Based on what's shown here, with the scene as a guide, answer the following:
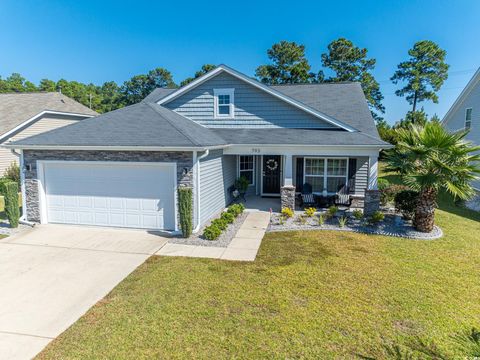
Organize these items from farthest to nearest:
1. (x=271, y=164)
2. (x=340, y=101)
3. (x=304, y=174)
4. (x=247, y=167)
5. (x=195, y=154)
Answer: (x=340, y=101)
(x=247, y=167)
(x=271, y=164)
(x=304, y=174)
(x=195, y=154)

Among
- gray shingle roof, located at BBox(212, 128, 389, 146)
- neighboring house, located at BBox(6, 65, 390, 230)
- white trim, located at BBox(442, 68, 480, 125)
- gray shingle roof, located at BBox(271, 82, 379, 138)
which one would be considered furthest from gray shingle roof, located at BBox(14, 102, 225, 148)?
white trim, located at BBox(442, 68, 480, 125)

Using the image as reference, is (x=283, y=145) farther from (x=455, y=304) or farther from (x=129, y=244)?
(x=455, y=304)

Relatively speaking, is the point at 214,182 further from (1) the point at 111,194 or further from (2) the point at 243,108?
(2) the point at 243,108

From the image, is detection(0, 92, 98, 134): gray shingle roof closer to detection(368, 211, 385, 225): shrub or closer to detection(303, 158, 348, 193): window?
detection(303, 158, 348, 193): window

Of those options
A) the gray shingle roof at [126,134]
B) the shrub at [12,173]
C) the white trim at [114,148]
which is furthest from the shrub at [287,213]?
the shrub at [12,173]

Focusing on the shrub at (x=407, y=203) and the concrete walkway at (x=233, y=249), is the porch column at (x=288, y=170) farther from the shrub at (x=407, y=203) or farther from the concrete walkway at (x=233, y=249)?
the shrub at (x=407, y=203)

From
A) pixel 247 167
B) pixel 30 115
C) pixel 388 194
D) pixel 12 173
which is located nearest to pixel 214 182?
pixel 247 167
